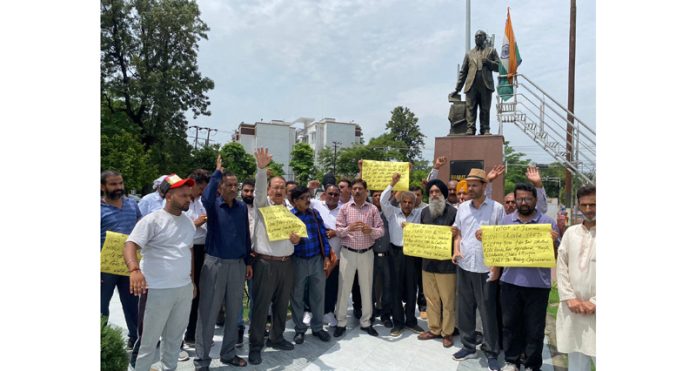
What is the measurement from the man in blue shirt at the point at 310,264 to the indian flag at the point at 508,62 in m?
7.17

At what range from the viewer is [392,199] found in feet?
19.4

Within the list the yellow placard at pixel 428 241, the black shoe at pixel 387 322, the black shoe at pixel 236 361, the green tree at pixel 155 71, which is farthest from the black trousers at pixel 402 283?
the green tree at pixel 155 71

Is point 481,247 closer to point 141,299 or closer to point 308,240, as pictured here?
point 308,240

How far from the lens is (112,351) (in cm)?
296

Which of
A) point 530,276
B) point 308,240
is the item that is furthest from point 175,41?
point 530,276

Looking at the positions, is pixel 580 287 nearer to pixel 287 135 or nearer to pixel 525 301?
pixel 525 301

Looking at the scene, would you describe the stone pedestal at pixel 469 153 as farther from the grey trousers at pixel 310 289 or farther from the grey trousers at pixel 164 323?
the grey trousers at pixel 164 323

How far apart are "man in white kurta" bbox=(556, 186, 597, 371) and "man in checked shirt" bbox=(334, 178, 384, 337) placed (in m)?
2.43

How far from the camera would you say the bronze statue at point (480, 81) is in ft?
27.2

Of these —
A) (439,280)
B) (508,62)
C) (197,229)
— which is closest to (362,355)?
(439,280)

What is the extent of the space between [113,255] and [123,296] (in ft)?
2.72

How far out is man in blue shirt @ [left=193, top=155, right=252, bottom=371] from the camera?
4.16 m

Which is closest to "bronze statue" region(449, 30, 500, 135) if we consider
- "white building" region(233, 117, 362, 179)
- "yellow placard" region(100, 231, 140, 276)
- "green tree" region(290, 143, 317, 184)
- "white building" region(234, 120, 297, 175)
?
"yellow placard" region(100, 231, 140, 276)

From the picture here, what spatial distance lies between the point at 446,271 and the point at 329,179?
2596mm
